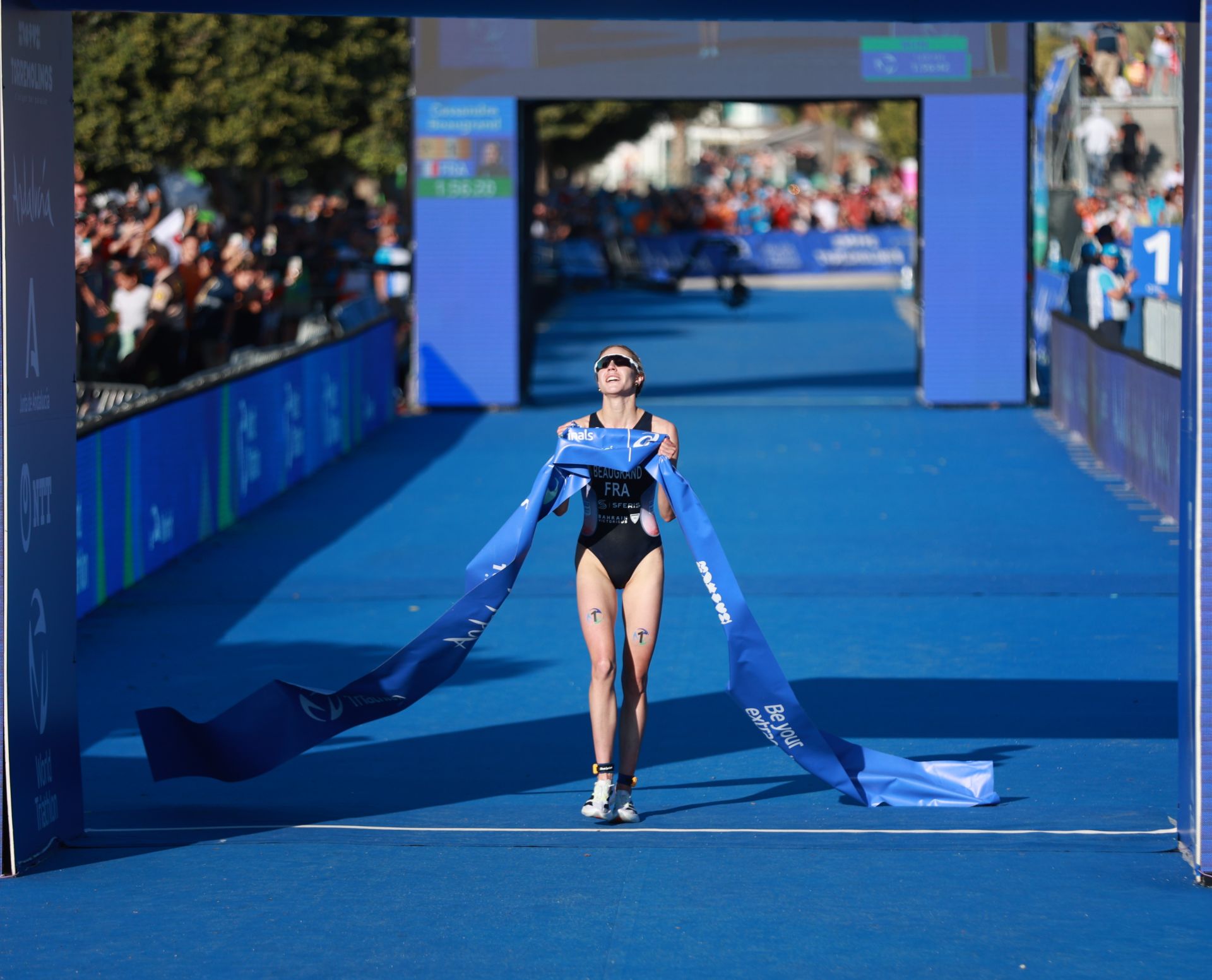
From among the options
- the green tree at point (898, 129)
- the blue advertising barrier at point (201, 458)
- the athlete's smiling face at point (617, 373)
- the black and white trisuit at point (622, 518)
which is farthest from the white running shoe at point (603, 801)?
the green tree at point (898, 129)

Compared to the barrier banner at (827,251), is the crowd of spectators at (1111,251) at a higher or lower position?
lower

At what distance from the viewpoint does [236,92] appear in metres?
31.0

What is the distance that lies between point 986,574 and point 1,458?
834 cm

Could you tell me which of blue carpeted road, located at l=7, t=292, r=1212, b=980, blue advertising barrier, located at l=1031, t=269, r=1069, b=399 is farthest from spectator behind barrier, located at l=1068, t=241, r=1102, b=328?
blue carpeted road, located at l=7, t=292, r=1212, b=980

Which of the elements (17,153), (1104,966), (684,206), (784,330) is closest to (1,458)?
(17,153)

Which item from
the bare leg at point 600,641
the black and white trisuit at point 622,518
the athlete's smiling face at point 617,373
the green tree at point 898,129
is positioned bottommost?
the bare leg at point 600,641

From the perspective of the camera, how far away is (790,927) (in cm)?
584

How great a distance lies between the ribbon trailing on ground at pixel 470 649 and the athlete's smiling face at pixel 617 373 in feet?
0.55

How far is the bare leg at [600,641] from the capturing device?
7117 millimetres

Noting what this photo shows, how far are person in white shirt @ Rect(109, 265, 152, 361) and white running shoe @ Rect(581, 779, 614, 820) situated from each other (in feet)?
42.7

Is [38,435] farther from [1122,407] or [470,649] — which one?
[1122,407]

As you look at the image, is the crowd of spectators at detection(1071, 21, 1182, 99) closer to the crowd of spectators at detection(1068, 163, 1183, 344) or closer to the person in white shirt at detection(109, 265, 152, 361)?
the crowd of spectators at detection(1068, 163, 1183, 344)

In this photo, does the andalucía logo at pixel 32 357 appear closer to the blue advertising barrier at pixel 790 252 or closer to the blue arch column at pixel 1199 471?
the blue arch column at pixel 1199 471

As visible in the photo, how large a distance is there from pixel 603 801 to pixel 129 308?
43.3ft
